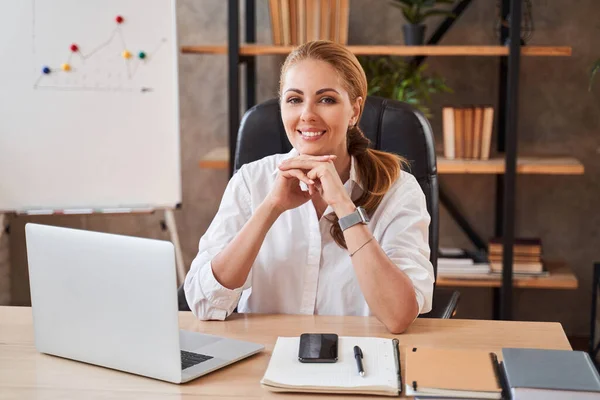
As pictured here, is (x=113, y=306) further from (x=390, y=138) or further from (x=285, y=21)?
(x=285, y=21)

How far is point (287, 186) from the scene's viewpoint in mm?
1765

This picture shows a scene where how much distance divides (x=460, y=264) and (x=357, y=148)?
136 cm

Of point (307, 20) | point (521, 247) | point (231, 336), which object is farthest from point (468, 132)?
point (231, 336)

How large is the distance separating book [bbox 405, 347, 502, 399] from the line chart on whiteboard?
196 cm

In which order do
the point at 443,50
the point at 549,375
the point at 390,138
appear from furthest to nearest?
the point at 443,50 → the point at 390,138 → the point at 549,375

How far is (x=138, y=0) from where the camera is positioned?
299 cm

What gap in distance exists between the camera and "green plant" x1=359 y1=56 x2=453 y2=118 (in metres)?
3.06

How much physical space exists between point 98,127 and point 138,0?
481mm

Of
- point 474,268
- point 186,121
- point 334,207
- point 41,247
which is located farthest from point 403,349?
point 186,121

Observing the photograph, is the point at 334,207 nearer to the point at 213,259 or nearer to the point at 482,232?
the point at 213,259

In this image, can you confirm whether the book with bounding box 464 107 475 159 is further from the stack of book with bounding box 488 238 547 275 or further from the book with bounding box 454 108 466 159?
the stack of book with bounding box 488 238 547 275

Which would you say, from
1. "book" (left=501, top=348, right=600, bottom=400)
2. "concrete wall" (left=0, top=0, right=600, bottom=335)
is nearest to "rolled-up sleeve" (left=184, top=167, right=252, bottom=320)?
"book" (left=501, top=348, right=600, bottom=400)

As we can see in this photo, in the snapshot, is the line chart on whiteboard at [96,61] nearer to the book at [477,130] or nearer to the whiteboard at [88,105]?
the whiteboard at [88,105]

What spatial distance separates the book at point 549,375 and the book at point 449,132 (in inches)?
72.4
